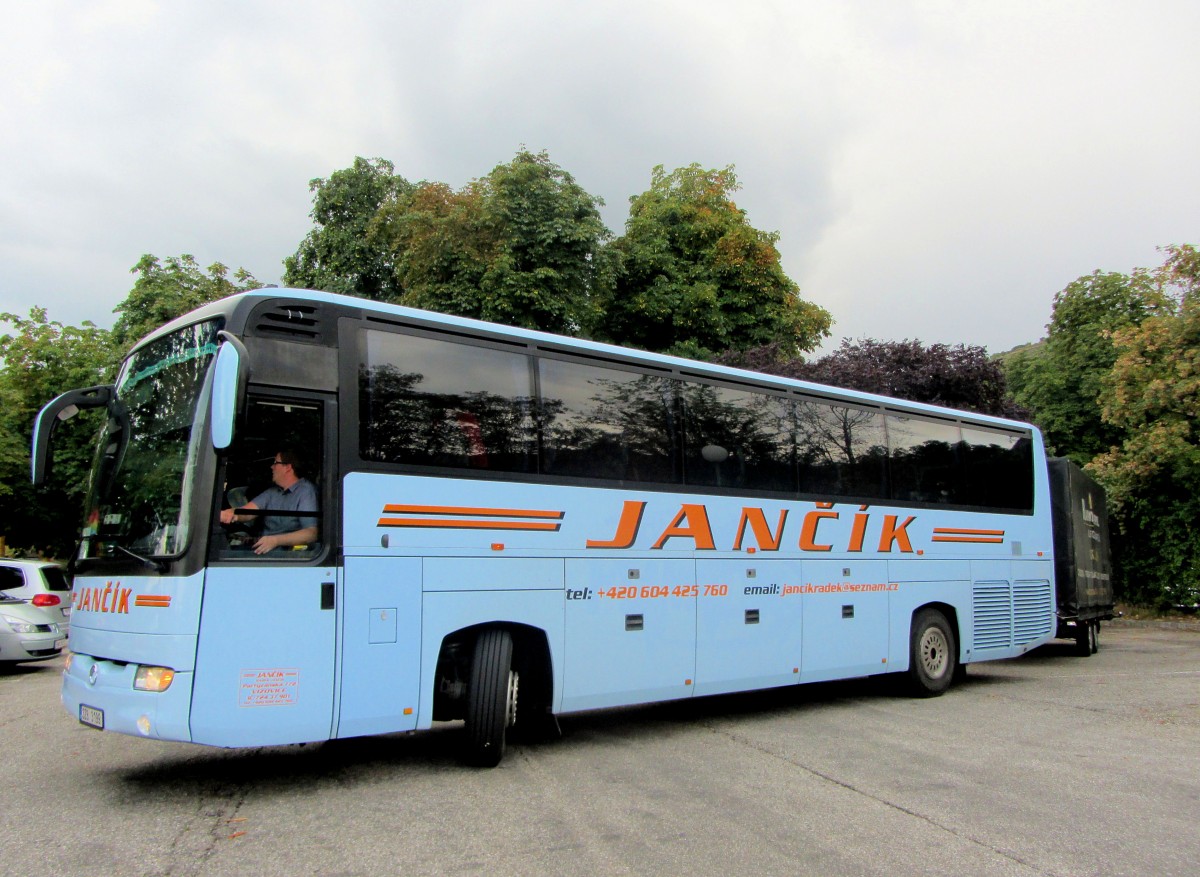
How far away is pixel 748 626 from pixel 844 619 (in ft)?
5.25

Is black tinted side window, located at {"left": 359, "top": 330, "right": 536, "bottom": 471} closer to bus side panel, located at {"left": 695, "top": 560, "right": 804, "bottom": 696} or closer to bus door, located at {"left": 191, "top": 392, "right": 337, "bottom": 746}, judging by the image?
bus door, located at {"left": 191, "top": 392, "right": 337, "bottom": 746}

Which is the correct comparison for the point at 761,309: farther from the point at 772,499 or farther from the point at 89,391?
the point at 89,391

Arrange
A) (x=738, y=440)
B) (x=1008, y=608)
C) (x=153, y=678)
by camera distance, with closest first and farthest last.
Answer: (x=153, y=678) → (x=738, y=440) → (x=1008, y=608)

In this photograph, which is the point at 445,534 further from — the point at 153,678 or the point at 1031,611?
the point at 1031,611

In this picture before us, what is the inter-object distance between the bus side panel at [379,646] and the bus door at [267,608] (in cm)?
13

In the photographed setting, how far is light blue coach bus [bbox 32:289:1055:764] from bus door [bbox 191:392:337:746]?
15 mm

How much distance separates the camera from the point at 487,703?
7.10m

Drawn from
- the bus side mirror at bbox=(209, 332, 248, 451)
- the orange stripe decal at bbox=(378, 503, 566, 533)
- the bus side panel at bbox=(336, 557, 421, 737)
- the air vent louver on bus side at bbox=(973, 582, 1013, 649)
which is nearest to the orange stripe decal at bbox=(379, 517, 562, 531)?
the orange stripe decal at bbox=(378, 503, 566, 533)

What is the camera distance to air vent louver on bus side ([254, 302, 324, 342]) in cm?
652

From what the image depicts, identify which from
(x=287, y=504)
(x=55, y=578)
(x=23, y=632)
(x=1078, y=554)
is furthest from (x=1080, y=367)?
(x=287, y=504)

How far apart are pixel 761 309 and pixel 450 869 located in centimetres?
2812

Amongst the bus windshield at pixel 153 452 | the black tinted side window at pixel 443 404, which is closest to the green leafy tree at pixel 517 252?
the black tinted side window at pixel 443 404

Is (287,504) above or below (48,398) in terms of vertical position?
below

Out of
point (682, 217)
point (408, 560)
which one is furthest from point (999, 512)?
point (682, 217)
